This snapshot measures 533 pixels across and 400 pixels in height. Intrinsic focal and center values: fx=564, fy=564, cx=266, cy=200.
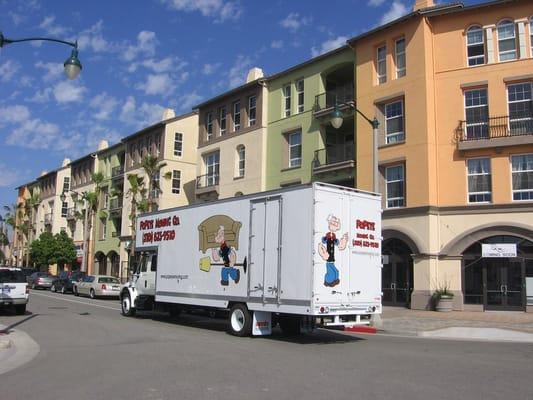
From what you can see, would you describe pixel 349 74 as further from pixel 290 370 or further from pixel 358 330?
pixel 290 370

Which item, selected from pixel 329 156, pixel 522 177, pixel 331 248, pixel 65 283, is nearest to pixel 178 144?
pixel 65 283

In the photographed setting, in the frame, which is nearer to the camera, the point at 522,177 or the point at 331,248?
the point at 331,248

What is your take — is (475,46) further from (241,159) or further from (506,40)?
(241,159)

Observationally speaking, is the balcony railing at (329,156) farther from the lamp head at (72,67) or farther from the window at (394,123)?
the lamp head at (72,67)

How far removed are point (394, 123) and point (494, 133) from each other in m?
4.86

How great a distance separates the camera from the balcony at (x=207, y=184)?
1550 inches

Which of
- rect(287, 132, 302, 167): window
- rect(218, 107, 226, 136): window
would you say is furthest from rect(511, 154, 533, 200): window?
rect(218, 107, 226, 136): window

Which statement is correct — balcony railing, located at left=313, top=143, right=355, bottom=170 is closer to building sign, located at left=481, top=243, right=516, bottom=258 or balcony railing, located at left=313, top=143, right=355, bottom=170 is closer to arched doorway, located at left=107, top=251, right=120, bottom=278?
building sign, located at left=481, top=243, right=516, bottom=258

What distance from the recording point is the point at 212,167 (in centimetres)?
4066

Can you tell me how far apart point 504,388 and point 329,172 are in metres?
23.2

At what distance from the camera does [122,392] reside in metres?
7.90

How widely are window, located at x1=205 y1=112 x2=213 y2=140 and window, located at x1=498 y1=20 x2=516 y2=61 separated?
2108 centimetres

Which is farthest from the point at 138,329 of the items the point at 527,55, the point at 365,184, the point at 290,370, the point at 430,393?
the point at 527,55

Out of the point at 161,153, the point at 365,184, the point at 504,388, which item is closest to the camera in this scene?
the point at 504,388
